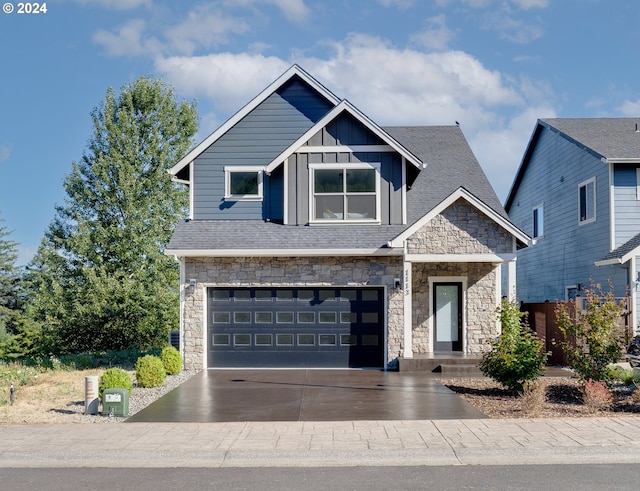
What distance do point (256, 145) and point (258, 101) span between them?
1.26 meters

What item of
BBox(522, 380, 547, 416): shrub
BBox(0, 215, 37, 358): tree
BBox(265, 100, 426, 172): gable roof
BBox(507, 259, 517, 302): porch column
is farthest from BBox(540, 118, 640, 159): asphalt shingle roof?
BBox(0, 215, 37, 358): tree

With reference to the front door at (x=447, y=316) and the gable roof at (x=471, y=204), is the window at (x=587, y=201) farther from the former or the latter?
the front door at (x=447, y=316)

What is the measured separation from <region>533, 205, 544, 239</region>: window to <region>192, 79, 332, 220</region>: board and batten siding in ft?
34.9

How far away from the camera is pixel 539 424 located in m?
10.4

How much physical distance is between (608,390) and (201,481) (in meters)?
8.60

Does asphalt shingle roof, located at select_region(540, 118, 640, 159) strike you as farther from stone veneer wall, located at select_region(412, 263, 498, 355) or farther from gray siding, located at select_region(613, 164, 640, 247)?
stone veneer wall, located at select_region(412, 263, 498, 355)

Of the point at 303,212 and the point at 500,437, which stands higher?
the point at 303,212

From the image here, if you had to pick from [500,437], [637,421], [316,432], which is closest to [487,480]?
[500,437]

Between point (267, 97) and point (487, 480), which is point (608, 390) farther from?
point (267, 97)

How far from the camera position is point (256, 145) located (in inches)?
770

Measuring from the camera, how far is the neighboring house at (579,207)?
19594 mm

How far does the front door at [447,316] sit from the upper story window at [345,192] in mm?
2780

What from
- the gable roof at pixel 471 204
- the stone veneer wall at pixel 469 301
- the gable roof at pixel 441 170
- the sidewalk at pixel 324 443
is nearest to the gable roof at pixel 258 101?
the gable roof at pixel 441 170

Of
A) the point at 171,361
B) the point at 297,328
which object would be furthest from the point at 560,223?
the point at 171,361
